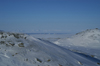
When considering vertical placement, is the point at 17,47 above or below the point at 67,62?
above

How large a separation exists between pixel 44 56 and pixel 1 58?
2404mm

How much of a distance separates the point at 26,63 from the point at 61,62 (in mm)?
2064

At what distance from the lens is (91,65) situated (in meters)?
6.62

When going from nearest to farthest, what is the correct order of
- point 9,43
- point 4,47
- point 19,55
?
point 19,55, point 4,47, point 9,43

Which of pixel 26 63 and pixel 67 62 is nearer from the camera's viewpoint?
pixel 26 63

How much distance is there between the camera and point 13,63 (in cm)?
504

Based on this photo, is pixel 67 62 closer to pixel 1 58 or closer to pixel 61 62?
pixel 61 62

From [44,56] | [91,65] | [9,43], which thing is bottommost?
[91,65]

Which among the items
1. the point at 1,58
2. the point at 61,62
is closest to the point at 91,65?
the point at 61,62

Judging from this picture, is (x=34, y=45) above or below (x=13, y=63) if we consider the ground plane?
above

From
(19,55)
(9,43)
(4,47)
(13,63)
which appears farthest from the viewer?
(9,43)

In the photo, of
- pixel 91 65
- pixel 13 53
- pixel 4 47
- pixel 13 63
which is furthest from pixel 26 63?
pixel 91 65

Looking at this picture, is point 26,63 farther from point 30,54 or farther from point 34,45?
point 34,45

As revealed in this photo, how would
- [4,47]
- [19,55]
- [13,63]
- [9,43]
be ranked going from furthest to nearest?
[9,43] < [4,47] < [19,55] < [13,63]
